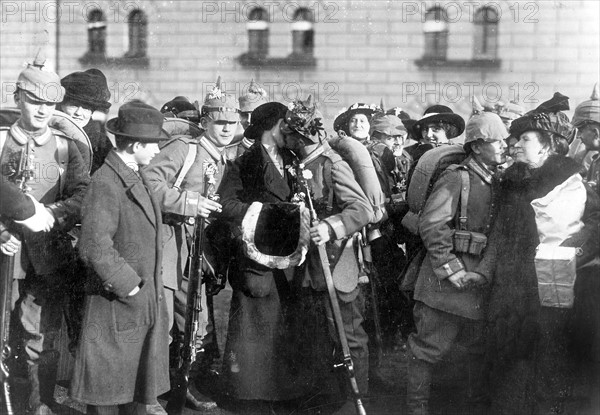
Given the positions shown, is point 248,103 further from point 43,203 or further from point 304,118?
point 43,203

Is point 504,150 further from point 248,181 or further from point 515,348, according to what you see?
point 248,181

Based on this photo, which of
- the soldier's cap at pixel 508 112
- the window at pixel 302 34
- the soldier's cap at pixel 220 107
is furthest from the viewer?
the window at pixel 302 34

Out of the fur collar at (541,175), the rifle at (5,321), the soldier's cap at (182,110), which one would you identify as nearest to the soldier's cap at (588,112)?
the fur collar at (541,175)

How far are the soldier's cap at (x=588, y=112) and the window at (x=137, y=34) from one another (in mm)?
4788

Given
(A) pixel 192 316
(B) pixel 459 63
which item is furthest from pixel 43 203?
(B) pixel 459 63

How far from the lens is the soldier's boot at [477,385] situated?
4789 millimetres

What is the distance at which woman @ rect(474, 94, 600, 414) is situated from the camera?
436cm

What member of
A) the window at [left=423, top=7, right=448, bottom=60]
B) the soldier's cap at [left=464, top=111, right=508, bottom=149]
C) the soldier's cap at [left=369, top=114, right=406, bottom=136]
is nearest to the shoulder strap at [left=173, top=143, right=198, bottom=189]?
the soldier's cap at [left=464, top=111, right=508, bottom=149]

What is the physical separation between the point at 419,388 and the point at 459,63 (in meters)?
5.90

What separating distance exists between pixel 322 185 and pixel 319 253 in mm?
470

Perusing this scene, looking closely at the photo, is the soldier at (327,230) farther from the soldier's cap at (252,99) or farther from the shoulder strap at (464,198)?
the soldier's cap at (252,99)

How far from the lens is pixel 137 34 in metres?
8.63

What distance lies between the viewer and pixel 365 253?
16.8ft

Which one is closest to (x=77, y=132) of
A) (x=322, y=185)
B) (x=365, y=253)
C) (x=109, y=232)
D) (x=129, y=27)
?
(x=109, y=232)
